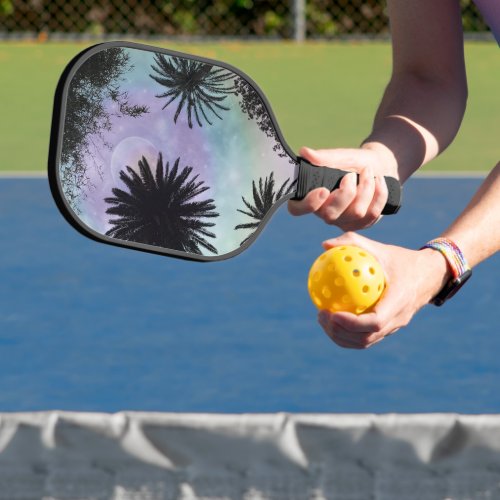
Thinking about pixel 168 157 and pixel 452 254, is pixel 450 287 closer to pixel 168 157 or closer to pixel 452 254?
pixel 452 254

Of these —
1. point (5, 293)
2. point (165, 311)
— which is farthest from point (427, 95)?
point (5, 293)

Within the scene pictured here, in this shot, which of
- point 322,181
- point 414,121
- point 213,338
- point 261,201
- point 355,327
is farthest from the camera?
point 213,338

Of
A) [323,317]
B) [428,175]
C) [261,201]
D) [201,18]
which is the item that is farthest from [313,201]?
[201,18]

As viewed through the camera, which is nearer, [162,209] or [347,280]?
[347,280]

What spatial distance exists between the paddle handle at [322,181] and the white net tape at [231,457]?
1.17 ft

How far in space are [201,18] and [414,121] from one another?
1118cm

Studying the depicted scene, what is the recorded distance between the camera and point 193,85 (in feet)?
7.76

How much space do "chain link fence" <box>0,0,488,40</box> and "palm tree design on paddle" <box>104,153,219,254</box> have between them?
10903mm

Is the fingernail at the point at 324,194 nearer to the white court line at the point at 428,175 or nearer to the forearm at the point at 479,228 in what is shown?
the forearm at the point at 479,228

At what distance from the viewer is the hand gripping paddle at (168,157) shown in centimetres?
212

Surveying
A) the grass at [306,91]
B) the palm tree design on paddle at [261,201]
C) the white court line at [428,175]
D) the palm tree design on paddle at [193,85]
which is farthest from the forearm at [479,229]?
the grass at [306,91]

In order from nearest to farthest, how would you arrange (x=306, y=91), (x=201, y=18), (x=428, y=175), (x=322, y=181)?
1. (x=322, y=181)
2. (x=428, y=175)
3. (x=306, y=91)
4. (x=201, y=18)

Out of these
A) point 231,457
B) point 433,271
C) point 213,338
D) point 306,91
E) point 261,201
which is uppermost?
point 433,271

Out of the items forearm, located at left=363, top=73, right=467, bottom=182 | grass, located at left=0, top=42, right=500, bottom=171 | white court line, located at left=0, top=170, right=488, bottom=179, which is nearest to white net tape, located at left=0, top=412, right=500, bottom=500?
forearm, located at left=363, top=73, right=467, bottom=182
